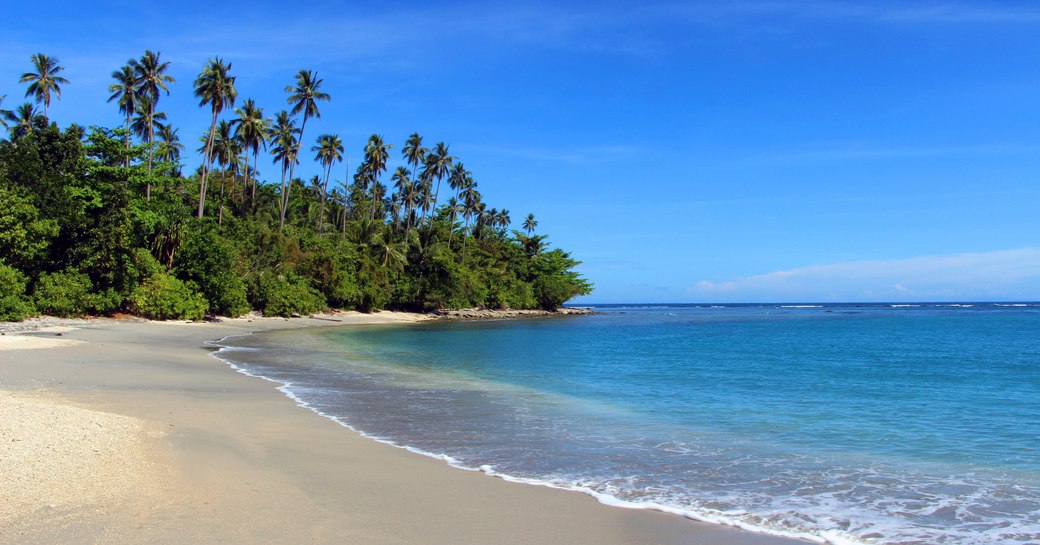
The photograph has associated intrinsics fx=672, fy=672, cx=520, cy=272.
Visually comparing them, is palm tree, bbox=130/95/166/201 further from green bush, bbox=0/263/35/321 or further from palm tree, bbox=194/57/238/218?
green bush, bbox=0/263/35/321

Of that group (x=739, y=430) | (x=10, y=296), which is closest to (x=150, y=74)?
(x=10, y=296)

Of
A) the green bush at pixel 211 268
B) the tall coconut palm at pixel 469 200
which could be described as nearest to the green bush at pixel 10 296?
the green bush at pixel 211 268

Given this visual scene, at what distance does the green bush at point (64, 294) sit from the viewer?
92.7ft

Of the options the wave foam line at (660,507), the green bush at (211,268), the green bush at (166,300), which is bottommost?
the wave foam line at (660,507)

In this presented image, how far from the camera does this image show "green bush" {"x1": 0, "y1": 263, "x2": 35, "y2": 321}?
2492 centimetres

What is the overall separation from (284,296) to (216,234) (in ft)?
24.5

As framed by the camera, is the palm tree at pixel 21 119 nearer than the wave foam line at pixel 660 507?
No

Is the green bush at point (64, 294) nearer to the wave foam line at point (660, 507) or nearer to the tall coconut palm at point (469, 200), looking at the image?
the wave foam line at point (660, 507)

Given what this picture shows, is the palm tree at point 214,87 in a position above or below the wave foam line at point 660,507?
above

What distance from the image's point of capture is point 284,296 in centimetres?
4722

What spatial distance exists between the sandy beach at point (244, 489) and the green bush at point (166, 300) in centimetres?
2459

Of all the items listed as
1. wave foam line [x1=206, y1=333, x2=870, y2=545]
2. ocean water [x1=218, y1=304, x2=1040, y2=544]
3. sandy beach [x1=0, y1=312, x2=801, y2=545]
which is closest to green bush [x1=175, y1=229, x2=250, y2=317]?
ocean water [x1=218, y1=304, x2=1040, y2=544]

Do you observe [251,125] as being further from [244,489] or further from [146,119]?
[244,489]

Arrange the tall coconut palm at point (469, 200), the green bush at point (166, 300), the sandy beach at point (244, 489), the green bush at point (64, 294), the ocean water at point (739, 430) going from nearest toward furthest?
the sandy beach at point (244, 489) < the ocean water at point (739, 430) < the green bush at point (64, 294) < the green bush at point (166, 300) < the tall coconut palm at point (469, 200)
